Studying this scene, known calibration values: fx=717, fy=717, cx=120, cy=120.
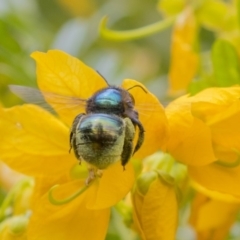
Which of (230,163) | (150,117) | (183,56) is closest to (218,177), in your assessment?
(230,163)

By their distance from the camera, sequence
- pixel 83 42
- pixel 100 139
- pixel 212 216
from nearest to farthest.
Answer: pixel 100 139, pixel 212 216, pixel 83 42

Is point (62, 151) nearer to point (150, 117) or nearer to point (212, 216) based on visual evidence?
point (150, 117)

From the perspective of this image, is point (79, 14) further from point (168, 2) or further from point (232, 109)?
point (232, 109)

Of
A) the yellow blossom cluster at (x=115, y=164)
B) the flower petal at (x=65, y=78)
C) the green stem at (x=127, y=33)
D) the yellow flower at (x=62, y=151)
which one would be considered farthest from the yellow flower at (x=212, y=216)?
the green stem at (x=127, y=33)

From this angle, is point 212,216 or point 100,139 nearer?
point 100,139

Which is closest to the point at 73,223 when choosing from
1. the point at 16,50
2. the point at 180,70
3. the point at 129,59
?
the point at 180,70

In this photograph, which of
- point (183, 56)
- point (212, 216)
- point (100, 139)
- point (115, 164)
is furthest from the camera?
point (183, 56)

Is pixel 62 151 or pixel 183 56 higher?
pixel 62 151

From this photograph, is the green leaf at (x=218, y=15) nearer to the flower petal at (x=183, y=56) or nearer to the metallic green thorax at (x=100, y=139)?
the flower petal at (x=183, y=56)
